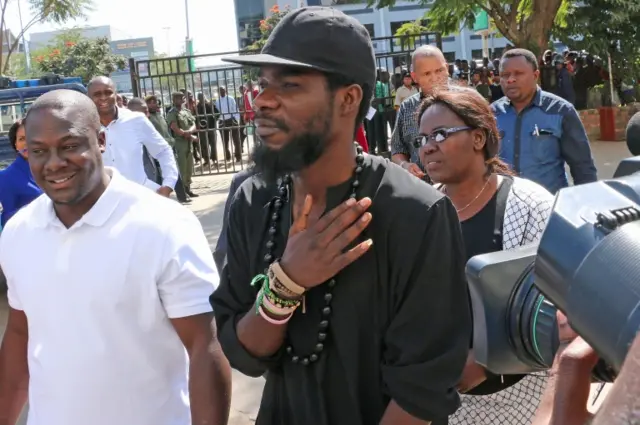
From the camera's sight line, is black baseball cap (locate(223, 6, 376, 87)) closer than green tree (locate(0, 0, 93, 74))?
Yes

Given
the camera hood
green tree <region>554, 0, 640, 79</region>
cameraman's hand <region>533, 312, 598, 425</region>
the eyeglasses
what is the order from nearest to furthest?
the camera hood, cameraman's hand <region>533, 312, 598, 425</region>, the eyeglasses, green tree <region>554, 0, 640, 79</region>

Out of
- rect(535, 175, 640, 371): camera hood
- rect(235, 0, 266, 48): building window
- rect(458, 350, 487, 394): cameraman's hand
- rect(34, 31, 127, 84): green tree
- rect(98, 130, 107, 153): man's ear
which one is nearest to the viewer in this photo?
rect(535, 175, 640, 371): camera hood

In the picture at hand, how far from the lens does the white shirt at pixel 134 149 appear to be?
5.68 metres

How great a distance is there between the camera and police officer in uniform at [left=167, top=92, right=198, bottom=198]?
40.5 ft

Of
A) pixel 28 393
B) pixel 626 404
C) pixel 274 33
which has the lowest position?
pixel 28 393

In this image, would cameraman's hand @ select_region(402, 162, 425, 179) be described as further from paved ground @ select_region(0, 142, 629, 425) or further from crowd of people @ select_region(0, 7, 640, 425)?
paved ground @ select_region(0, 142, 629, 425)

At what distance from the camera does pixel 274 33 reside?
1704 mm

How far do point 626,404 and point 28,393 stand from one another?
7.17ft

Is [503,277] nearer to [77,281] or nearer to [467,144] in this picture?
[77,281]

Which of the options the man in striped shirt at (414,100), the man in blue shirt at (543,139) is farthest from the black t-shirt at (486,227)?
the man in striped shirt at (414,100)

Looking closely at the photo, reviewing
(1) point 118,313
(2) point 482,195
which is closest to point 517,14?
(2) point 482,195

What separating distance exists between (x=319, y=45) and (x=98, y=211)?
94cm

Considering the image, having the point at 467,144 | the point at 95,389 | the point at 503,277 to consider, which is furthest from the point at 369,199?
the point at 467,144

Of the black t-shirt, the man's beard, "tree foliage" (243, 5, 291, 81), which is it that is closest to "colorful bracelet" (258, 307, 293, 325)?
the man's beard
